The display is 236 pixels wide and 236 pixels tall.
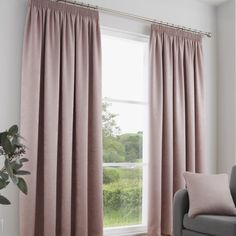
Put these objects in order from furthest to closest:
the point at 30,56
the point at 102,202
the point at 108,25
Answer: the point at 108,25 → the point at 102,202 → the point at 30,56

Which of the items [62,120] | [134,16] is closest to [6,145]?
[62,120]

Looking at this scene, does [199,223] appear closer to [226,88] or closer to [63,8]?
[226,88]

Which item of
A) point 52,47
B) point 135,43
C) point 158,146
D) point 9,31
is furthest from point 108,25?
point 158,146

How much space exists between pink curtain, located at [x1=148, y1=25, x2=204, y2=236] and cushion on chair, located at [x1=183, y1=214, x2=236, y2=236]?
0.80 metres

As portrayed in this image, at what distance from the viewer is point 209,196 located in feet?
12.6

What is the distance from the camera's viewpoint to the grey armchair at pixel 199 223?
3477mm

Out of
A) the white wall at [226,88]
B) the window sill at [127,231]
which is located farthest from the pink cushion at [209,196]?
the white wall at [226,88]

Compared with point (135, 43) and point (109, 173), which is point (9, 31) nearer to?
point (135, 43)

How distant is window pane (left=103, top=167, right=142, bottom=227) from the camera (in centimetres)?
461

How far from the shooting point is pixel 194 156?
4.91m

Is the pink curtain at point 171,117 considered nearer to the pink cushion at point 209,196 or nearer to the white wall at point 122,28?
the white wall at point 122,28

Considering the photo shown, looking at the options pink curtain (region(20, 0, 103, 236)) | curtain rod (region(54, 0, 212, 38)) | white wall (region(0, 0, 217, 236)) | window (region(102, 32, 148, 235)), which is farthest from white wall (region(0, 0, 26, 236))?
window (region(102, 32, 148, 235))

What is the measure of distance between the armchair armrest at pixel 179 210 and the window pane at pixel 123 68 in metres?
1.41

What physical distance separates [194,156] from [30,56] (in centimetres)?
231
